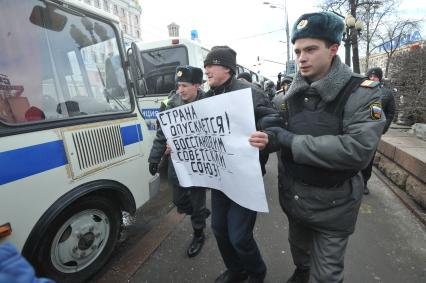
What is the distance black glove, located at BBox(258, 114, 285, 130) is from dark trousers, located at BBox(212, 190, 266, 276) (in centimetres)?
65

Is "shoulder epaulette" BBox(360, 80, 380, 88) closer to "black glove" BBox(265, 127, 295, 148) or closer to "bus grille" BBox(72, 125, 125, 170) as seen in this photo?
"black glove" BBox(265, 127, 295, 148)

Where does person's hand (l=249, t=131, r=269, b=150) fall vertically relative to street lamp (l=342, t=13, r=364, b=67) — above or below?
below

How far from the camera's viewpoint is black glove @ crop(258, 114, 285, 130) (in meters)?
1.93

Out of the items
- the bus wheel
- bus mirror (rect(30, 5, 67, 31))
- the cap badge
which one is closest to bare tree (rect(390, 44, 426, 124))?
the cap badge

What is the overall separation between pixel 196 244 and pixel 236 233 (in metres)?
1.22

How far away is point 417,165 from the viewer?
166 inches

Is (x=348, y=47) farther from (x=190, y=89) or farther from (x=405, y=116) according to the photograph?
(x=190, y=89)

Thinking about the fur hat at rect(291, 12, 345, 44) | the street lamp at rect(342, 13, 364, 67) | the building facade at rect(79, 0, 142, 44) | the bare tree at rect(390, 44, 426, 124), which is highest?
the building facade at rect(79, 0, 142, 44)

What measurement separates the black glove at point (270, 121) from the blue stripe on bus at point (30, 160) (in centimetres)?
169

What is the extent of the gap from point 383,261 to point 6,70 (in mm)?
3788

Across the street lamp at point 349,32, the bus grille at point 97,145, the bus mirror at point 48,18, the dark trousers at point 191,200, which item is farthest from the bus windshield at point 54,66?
the street lamp at point 349,32

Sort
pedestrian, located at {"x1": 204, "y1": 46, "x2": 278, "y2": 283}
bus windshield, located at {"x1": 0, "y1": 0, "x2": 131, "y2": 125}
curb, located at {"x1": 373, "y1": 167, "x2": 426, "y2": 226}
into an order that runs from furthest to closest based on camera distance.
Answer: curb, located at {"x1": 373, "y1": 167, "x2": 426, "y2": 226}, bus windshield, located at {"x1": 0, "y1": 0, "x2": 131, "y2": 125}, pedestrian, located at {"x1": 204, "y1": 46, "x2": 278, "y2": 283}

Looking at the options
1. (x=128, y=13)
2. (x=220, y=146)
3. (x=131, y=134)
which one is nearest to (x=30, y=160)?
(x=131, y=134)

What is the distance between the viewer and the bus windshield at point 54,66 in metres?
2.20
